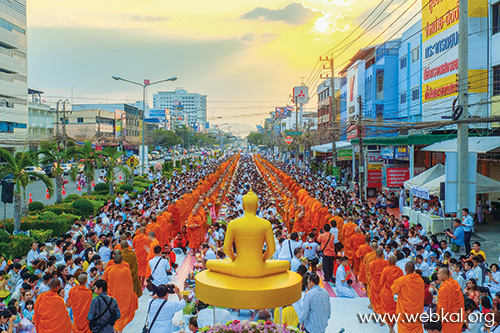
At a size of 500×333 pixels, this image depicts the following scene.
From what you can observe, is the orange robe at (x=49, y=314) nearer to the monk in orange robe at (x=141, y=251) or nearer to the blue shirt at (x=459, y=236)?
the monk in orange robe at (x=141, y=251)

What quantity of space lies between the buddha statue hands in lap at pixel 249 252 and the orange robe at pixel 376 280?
4.92 meters

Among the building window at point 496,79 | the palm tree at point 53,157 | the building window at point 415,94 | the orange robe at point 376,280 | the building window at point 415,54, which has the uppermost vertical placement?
the building window at point 415,54

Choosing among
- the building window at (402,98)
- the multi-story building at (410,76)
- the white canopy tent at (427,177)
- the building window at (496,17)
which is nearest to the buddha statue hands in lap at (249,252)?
the white canopy tent at (427,177)

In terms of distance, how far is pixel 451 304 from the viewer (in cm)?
727

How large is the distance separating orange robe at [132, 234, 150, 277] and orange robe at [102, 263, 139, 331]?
269cm

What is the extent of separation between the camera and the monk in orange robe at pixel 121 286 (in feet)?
26.7

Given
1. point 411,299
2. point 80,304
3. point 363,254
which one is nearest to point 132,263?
point 80,304

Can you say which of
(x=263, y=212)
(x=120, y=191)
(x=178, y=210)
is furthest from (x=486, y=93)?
(x=120, y=191)

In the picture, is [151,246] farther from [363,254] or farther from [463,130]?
[463,130]

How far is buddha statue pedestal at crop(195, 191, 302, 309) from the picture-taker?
4117mm

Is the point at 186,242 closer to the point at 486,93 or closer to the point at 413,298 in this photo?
the point at 413,298

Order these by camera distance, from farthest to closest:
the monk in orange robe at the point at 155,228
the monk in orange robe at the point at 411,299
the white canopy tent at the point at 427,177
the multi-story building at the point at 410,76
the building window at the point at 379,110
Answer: the building window at the point at 379,110, the multi-story building at the point at 410,76, the white canopy tent at the point at 427,177, the monk in orange robe at the point at 155,228, the monk in orange robe at the point at 411,299

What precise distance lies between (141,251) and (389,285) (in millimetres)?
5812

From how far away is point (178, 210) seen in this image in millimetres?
16688
